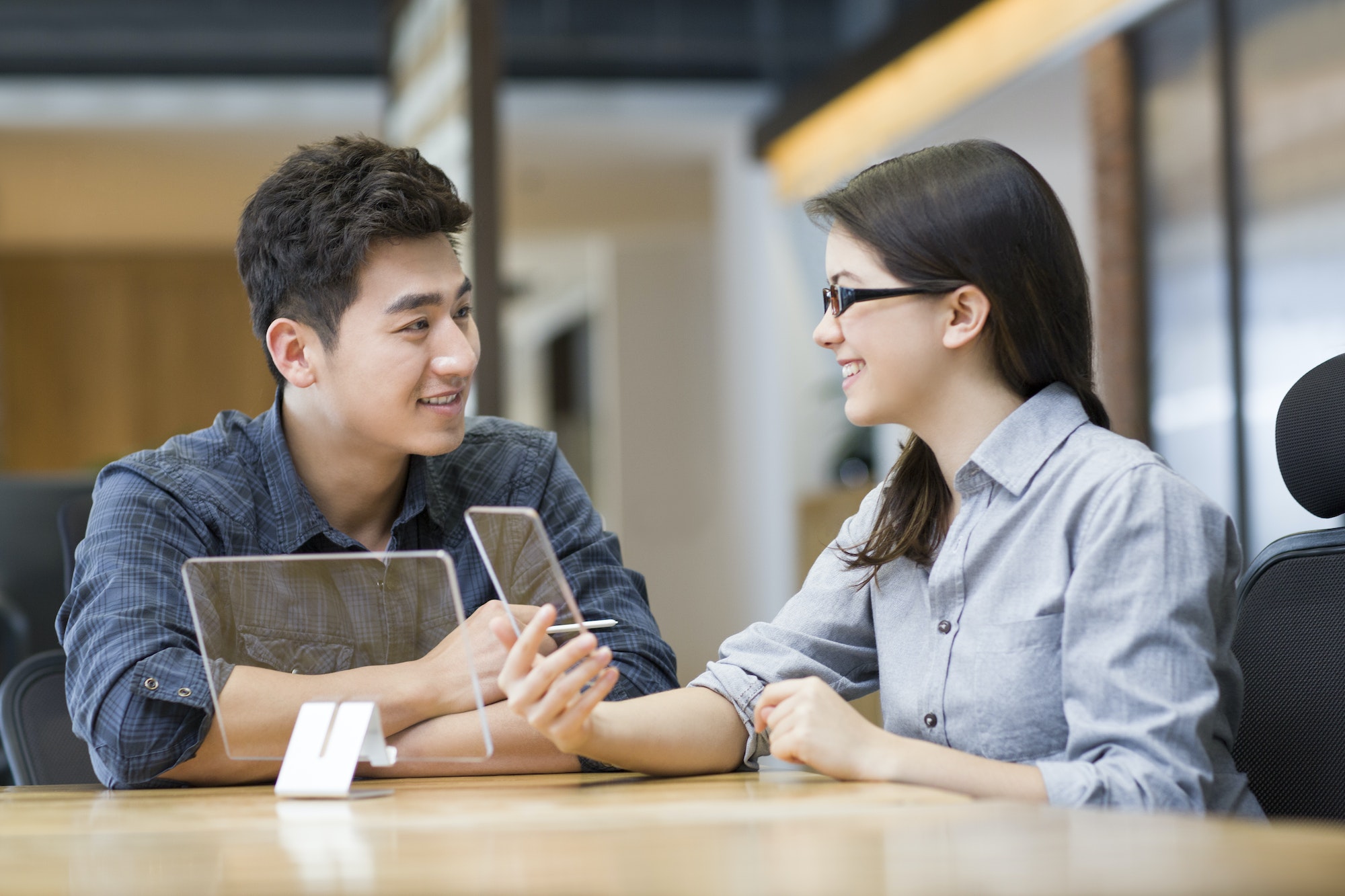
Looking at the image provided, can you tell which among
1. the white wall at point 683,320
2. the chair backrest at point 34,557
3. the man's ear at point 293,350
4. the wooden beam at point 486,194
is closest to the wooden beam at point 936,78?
the white wall at point 683,320

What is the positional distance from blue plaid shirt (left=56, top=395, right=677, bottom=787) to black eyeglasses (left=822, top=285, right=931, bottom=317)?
1.60ft

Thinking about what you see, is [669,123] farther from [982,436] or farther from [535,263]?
[982,436]

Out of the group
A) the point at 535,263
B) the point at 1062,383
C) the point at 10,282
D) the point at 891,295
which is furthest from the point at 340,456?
the point at 535,263

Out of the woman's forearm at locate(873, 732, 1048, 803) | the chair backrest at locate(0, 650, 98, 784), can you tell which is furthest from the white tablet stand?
the chair backrest at locate(0, 650, 98, 784)

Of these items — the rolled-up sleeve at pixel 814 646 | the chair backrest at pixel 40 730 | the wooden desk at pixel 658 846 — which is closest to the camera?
the wooden desk at pixel 658 846

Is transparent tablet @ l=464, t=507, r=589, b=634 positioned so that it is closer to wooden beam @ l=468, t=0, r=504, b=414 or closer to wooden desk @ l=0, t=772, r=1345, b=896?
wooden desk @ l=0, t=772, r=1345, b=896

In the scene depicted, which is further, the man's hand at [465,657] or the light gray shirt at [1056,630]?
the man's hand at [465,657]

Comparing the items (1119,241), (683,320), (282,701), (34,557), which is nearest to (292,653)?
(282,701)

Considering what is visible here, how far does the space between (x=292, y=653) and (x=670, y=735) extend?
1.26ft

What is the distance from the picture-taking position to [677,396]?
8977mm

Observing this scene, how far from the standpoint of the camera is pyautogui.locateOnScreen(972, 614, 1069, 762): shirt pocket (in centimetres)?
129

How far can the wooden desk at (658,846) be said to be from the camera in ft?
2.54

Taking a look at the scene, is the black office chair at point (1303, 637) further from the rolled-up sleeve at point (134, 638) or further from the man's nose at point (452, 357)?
the rolled-up sleeve at point (134, 638)

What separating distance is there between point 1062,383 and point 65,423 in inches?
A: 327
